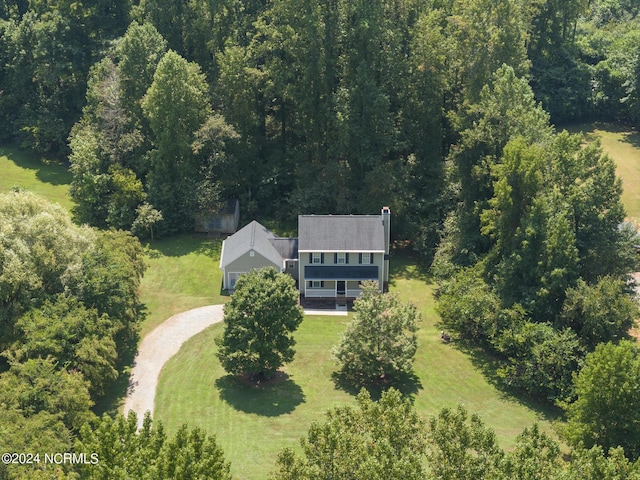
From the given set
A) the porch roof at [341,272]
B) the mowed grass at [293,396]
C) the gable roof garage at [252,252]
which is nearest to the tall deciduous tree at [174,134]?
the gable roof garage at [252,252]

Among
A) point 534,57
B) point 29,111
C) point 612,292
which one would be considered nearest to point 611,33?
point 534,57

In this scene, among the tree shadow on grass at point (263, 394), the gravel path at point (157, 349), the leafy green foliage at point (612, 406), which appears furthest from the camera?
the gravel path at point (157, 349)

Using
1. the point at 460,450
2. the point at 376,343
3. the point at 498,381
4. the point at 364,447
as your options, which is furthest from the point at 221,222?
the point at 460,450

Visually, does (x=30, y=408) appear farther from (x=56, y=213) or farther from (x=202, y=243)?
(x=202, y=243)

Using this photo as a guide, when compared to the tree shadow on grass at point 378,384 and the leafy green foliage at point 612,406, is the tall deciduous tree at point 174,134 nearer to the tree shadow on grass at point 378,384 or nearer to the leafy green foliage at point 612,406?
the tree shadow on grass at point 378,384

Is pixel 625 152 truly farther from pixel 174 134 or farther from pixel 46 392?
pixel 46 392

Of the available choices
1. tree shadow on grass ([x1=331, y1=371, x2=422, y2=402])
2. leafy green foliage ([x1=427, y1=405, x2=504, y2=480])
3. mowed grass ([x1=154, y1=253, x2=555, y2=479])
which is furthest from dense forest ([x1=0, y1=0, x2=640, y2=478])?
tree shadow on grass ([x1=331, y1=371, x2=422, y2=402])

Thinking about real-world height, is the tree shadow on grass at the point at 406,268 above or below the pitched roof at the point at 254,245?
below
